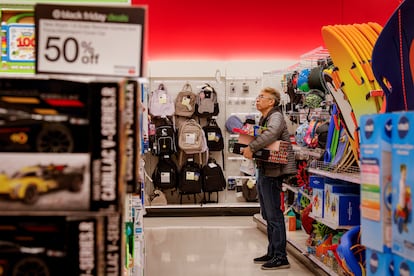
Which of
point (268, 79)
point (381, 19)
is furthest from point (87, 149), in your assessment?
point (381, 19)

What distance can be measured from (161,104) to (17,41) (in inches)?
242

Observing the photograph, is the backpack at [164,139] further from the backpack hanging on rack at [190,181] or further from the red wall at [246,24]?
the red wall at [246,24]

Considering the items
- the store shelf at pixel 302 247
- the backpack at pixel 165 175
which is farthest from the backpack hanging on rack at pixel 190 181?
the store shelf at pixel 302 247

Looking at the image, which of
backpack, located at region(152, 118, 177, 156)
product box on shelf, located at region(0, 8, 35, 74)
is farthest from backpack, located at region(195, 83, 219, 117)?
product box on shelf, located at region(0, 8, 35, 74)

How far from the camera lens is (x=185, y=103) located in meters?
8.80

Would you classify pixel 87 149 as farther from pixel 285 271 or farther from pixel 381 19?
pixel 381 19

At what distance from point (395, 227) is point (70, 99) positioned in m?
0.98

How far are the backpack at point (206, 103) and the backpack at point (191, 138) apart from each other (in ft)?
0.65

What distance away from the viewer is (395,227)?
168 centimetres

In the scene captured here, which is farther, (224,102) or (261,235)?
(224,102)

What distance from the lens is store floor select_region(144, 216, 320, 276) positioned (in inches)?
215

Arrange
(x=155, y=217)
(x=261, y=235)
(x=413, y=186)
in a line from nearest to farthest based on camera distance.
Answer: (x=413, y=186), (x=261, y=235), (x=155, y=217)

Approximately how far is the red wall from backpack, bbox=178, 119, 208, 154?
1302 mm

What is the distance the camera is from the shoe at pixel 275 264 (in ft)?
17.8
